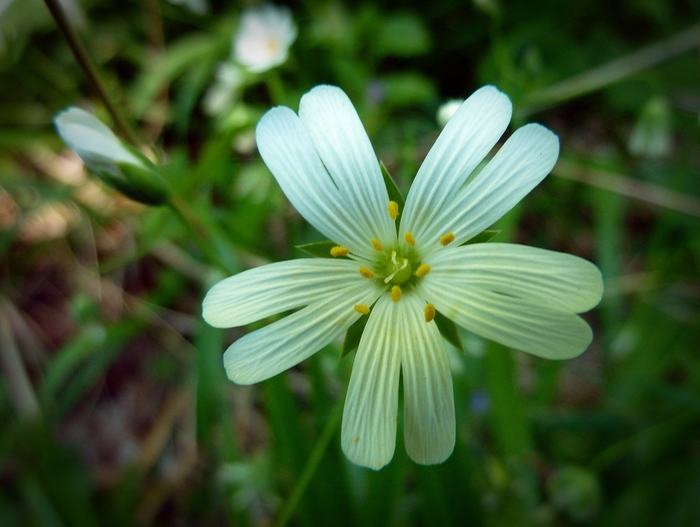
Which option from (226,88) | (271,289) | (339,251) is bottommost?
(271,289)

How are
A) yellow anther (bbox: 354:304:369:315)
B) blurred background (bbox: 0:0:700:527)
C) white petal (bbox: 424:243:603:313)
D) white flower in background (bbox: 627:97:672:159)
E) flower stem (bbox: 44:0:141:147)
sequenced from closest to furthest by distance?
1. white petal (bbox: 424:243:603:313)
2. yellow anther (bbox: 354:304:369:315)
3. flower stem (bbox: 44:0:141:147)
4. blurred background (bbox: 0:0:700:527)
5. white flower in background (bbox: 627:97:672:159)

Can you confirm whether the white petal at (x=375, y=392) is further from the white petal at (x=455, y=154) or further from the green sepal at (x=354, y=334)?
the white petal at (x=455, y=154)

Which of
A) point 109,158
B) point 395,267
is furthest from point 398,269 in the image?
point 109,158

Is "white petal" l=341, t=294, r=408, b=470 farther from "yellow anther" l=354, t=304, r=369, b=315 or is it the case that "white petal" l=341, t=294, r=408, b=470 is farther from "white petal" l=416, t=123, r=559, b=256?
"white petal" l=416, t=123, r=559, b=256

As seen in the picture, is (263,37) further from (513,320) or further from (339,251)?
(513,320)

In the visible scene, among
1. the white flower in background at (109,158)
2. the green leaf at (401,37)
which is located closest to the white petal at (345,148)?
the white flower in background at (109,158)

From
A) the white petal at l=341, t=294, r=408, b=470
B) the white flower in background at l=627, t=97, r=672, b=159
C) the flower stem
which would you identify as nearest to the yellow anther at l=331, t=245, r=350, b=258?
the white petal at l=341, t=294, r=408, b=470
